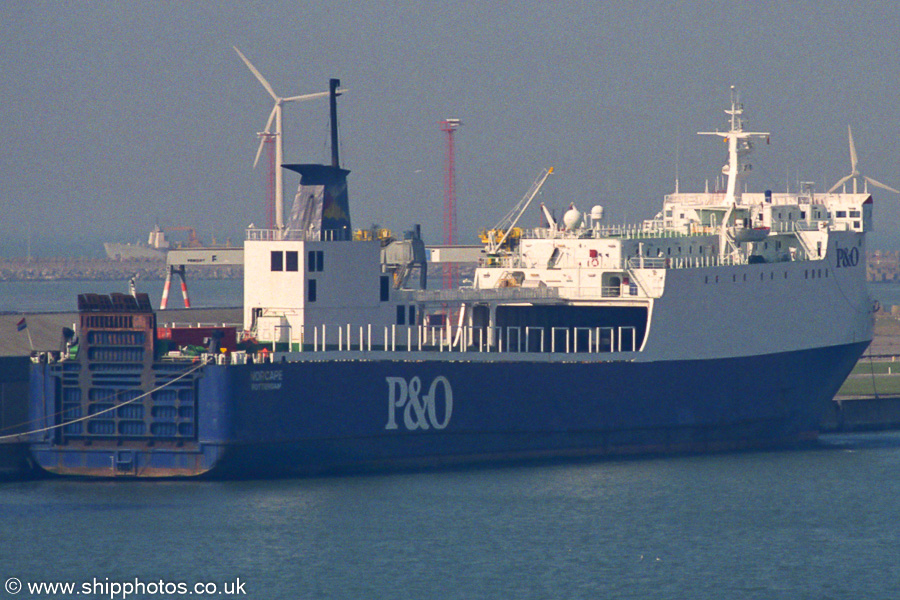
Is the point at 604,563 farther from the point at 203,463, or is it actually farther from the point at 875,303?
the point at 875,303

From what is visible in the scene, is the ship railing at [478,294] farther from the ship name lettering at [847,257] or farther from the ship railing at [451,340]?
the ship name lettering at [847,257]

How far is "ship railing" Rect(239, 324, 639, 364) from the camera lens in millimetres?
43562

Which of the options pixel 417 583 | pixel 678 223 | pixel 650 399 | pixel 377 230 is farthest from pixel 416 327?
pixel 417 583

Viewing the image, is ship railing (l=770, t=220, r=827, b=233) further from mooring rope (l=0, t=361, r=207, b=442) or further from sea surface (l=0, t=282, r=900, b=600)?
mooring rope (l=0, t=361, r=207, b=442)

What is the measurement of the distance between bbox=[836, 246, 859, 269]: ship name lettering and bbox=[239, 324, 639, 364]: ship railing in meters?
8.84

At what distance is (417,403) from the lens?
42969 millimetres

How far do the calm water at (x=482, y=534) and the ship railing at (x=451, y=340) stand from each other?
12.2 ft

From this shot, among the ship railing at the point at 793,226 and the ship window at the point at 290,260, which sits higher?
the ship railing at the point at 793,226

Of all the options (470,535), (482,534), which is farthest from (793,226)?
(470,535)

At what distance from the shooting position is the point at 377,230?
1868 inches

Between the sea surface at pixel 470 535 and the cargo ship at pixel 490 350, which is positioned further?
the cargo ship at pixel 490 350

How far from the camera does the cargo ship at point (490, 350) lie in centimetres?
4081

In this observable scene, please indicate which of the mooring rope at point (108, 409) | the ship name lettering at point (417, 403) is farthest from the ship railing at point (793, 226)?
the mooring rope at point (108, 409)

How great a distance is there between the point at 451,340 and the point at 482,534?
12.4m
